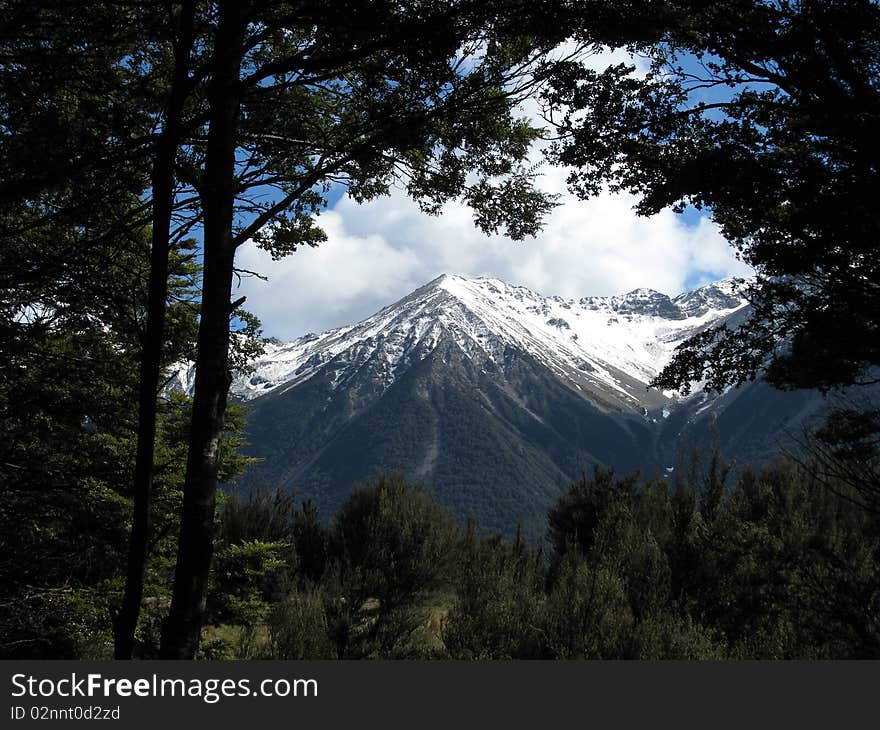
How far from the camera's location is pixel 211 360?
209 inches

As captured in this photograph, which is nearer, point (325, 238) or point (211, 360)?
point (211, 360)

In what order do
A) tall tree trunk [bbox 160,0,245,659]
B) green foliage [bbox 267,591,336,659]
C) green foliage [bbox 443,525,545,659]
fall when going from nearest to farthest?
1. tall tree trunk [bbox 160,0,245,659]
2. green foliage [bbox 443,525,545,659]
3. green foliage [bbox 267,591,336,659]

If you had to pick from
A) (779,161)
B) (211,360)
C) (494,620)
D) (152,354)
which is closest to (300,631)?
(494,620)

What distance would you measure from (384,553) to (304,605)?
3966 mm

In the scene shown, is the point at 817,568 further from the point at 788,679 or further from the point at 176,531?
the point at 176,531

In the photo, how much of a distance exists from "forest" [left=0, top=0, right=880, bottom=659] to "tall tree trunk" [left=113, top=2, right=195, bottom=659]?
→ 24mm

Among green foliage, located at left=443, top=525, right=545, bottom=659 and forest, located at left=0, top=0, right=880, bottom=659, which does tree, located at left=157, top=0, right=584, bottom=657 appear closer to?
forest, located at left=0, top=0, right=880, bottom=659

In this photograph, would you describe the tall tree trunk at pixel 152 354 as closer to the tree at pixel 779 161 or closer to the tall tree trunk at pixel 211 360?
the tall tree trunk at pixel 211 360

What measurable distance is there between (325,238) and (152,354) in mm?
3366

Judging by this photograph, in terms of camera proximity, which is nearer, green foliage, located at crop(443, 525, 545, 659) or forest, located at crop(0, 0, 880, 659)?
forest, located at crop(0, 0, 880, 659)

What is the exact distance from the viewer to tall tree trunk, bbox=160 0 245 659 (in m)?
4.93

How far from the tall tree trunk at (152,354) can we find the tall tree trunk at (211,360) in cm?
30

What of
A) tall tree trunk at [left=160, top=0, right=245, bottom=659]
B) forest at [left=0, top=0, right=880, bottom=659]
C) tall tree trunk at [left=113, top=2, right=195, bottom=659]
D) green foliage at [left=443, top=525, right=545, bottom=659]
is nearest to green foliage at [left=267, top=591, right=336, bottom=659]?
forest at [left=0, top=0, right=880, bottom=659]

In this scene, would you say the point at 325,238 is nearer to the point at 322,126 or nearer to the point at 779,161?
the point at 322,126
